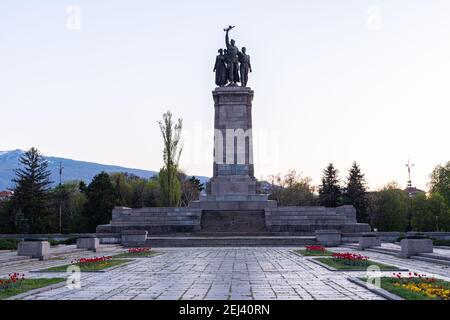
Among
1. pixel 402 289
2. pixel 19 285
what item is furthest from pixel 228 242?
pixel 402 289

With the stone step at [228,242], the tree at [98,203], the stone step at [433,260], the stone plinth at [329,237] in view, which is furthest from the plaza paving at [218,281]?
the tree at [98,203]

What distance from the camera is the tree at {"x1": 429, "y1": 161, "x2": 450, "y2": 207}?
279ft

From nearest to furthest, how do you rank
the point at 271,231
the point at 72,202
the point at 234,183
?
the point at 271,231
the point at 234,183
the point at 72,202

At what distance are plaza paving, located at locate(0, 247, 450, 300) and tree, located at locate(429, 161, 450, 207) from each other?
6882 cm

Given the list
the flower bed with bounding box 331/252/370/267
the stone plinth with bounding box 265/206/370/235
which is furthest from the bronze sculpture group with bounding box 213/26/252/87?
the flower bed with bounding box 331/252/370/267

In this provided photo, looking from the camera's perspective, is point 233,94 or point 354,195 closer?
point 233,94

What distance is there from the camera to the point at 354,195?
6800 centimetres

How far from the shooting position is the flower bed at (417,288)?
10988 mm
